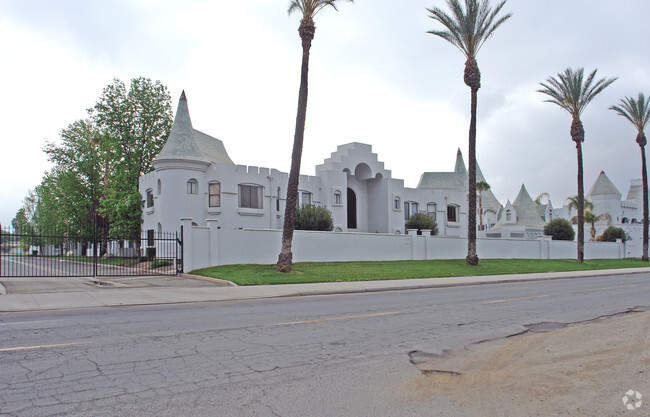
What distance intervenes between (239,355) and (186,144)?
30794 millimetres

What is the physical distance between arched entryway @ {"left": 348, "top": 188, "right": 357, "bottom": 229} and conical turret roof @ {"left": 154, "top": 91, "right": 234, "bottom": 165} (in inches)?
469

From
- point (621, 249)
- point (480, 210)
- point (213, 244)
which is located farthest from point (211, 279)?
point (480, 210)

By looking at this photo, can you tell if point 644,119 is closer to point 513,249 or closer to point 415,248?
point 513,249

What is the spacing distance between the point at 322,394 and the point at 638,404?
3.23 meters

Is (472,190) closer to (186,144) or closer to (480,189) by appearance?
(186,144)

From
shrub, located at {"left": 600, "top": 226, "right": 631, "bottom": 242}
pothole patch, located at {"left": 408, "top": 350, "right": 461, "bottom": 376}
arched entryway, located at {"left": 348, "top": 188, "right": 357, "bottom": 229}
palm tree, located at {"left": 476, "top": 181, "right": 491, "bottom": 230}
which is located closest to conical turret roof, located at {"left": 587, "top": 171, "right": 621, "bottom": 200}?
palm tree, located at {"left": 476, "top": 181, "right": 491, "bottom": 230}

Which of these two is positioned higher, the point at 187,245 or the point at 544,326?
the point at 187,245

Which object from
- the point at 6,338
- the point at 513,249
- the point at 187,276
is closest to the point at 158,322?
the point at 6,338

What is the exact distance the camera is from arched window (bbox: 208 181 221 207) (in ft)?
114

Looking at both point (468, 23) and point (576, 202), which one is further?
point (576, 202)

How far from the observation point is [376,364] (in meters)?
6.29

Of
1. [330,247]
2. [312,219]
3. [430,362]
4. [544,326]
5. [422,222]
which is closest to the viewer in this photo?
[430,362]

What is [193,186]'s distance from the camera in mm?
34688

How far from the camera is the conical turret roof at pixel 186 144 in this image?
34.7 meters
